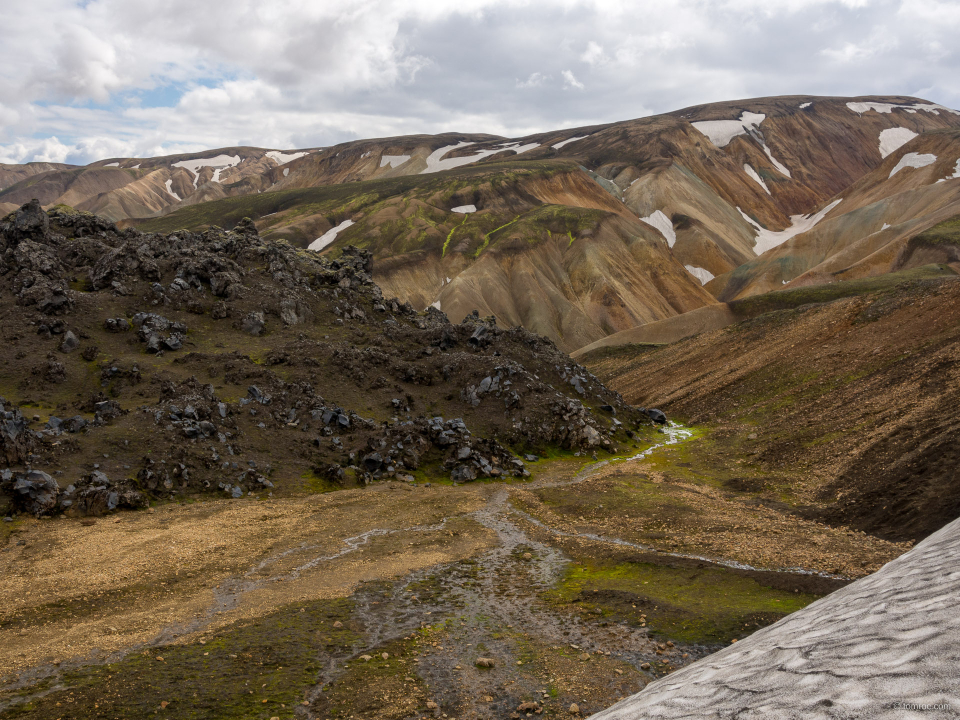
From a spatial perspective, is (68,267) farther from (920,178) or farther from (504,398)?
(920,178)

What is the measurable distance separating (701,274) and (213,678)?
187636mm

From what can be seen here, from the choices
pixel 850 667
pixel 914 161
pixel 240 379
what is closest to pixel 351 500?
pixel 240 379

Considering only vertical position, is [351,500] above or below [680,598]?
below

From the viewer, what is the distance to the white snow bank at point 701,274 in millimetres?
183650

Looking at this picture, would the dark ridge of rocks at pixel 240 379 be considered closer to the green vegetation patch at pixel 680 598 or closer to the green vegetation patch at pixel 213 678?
the green vegetation patch at pixel 213 678

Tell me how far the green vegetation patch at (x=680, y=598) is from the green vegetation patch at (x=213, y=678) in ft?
32.0

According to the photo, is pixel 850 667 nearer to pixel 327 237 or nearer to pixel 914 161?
pixel 327 237

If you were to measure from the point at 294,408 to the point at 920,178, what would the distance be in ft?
657

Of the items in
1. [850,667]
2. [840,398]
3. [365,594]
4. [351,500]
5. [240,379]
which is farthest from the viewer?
[840,398]

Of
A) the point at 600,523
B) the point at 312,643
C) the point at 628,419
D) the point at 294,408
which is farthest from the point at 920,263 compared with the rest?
the point at 312,643

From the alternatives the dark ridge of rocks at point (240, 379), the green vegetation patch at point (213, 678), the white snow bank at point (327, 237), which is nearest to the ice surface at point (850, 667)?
the green vegetation patch at point (213, 678)

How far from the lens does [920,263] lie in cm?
10675

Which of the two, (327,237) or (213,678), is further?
(327,237)

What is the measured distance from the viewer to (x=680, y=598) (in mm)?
23828
